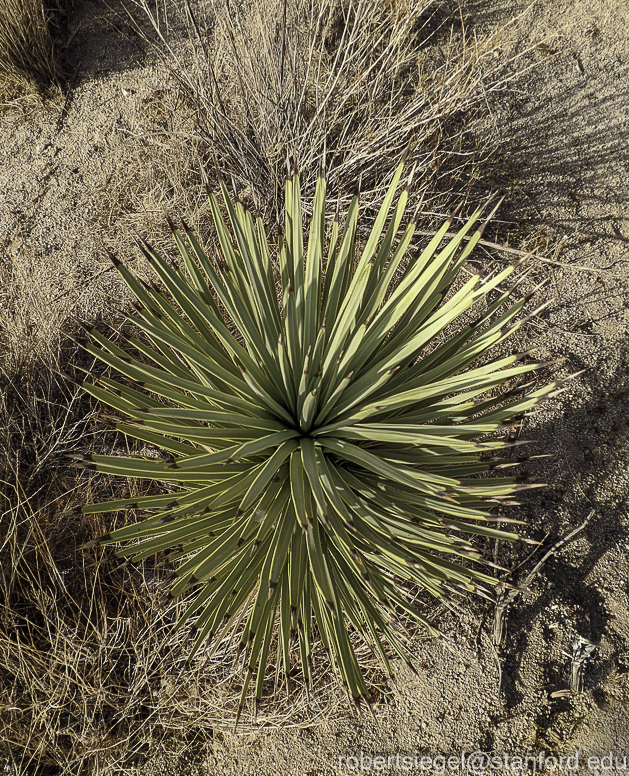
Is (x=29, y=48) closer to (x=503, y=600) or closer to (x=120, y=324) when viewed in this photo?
(x=120, y=324)

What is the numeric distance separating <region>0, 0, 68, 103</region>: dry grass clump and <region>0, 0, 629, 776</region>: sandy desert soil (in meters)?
0.16

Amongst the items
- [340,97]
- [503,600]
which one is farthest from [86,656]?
[340,97]

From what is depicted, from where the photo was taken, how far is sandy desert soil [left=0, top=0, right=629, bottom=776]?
7.84ft

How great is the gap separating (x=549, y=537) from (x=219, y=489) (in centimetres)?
189

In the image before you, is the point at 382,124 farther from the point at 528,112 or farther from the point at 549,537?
the point at 549,537

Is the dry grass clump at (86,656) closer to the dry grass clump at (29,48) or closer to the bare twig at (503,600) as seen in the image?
the bare twig at (503,600)

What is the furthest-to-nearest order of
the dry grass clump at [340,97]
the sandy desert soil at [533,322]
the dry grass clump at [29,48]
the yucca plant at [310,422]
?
the dry grass clump at [29,48]
the dry grass clump at [340,97]
the sandy desert soil at [533,322]
the yucca plant at [310,422]

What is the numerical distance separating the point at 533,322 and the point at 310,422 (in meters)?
1.90

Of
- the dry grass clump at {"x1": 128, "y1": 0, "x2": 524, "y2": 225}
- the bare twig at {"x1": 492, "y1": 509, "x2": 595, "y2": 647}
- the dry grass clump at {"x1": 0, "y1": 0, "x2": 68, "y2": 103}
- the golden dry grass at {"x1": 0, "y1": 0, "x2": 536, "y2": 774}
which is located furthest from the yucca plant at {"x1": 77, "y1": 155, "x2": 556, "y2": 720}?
the dry grass clump at {"x1": 0, "y1": 0, "x2": 68, "y2": 103}

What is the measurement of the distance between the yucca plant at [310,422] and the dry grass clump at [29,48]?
8.72 ft

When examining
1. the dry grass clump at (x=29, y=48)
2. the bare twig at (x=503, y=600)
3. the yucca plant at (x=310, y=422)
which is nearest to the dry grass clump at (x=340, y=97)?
the dry grass clump at (x=29, y=48)

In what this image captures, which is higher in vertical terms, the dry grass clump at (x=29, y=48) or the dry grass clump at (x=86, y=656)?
the dry grass clump at (x=29, y=48)

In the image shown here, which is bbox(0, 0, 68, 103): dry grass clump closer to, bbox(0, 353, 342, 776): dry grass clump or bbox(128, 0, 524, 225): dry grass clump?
bbox(128, 0, 524, 225): dry grass clump

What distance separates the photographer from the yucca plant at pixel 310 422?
154 centimetres
